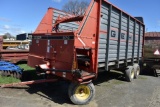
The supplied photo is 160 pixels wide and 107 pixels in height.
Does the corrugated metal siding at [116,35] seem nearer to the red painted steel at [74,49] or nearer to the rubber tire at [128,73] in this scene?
the red painted steel at [74,49]

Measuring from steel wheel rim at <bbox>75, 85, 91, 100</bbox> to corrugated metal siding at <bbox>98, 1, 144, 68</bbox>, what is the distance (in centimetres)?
101

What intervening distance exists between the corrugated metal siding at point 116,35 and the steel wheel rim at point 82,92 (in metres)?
1.01

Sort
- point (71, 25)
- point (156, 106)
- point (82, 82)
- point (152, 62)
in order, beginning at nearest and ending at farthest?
point (82, 82) → point (156, 106) → point (71, 25) → point (152, 62)

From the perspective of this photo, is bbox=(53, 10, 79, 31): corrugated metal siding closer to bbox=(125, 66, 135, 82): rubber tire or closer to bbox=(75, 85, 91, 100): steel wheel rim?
bbox=(75, 85, 91, 100): steel wheel rim

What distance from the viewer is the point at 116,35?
762cm

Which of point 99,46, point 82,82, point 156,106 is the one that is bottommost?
point 156,106

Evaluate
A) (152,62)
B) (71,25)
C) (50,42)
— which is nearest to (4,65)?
(50,42)

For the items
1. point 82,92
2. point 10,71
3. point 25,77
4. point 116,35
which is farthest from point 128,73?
point 10,71

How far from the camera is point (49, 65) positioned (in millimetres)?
6508

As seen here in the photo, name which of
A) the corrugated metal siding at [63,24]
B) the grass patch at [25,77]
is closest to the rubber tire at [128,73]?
the corrugated metal siding at [63,24]

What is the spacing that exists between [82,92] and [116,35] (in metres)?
2.64

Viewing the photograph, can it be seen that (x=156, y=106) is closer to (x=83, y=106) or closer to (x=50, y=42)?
(x=83, y=106)

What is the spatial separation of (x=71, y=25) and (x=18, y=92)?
3.48m

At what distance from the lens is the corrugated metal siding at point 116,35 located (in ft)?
21.9
